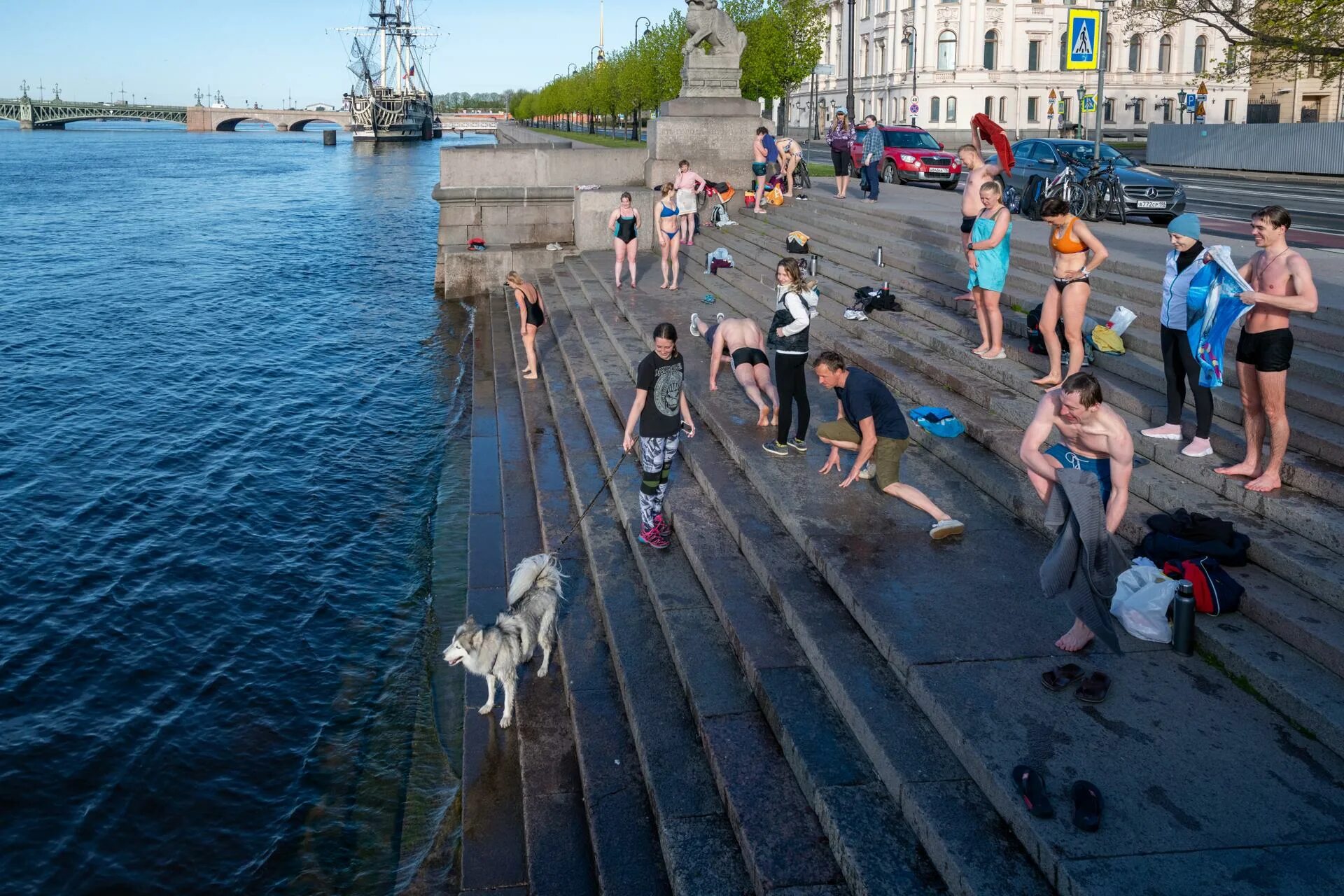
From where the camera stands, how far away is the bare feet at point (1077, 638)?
5.63 meters

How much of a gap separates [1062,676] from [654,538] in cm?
338

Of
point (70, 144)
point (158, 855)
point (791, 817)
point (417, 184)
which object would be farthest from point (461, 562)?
point (70, 144)

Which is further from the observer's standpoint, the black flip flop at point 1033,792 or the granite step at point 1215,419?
the granite step at point 1215,419

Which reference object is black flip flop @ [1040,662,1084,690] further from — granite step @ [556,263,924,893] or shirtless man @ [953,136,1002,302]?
shirtless man @ [953,136,1002,302]

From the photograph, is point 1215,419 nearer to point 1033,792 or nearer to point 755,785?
point 1033,792

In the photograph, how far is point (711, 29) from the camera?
72.7 feet

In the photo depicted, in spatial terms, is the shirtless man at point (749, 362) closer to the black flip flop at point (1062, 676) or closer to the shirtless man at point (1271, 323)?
the shirtless man at point (1271, 323)

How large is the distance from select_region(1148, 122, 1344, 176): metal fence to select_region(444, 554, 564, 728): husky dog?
118ft

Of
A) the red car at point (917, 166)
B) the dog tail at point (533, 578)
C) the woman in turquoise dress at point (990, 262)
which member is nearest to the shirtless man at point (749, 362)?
the woman in turquoise dress at point (990, 262)

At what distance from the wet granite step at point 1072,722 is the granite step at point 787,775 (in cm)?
45

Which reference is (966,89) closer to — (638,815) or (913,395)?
(913,395)

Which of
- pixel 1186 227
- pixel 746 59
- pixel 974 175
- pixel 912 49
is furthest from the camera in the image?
pixel 912 49

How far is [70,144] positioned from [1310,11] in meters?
134

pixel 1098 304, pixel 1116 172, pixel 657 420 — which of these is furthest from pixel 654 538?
pixel 1116 172
